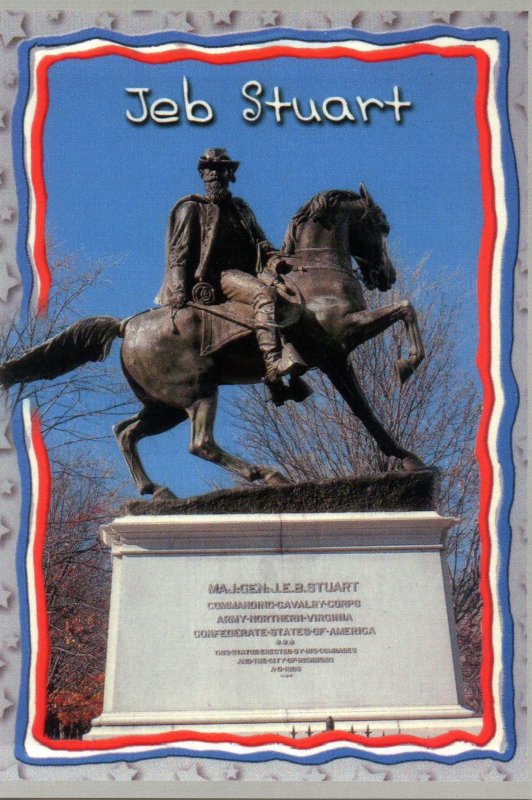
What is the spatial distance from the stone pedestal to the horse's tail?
1774 millimetres

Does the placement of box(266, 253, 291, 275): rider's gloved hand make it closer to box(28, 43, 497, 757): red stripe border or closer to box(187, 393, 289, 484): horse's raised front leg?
box(187, 393, 289, 484): horse's raised front leg

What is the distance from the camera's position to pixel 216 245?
11188mm

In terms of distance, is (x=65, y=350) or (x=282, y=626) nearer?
(x=282, y=626)

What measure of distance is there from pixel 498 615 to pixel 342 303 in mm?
2941

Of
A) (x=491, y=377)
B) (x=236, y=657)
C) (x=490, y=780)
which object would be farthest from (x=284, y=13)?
(x=490, y=780)

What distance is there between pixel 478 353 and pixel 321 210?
2.09 meters

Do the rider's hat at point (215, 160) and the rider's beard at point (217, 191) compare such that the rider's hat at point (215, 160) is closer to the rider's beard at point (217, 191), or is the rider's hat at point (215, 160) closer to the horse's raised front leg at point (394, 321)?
the rider's beard at point (217, 191)

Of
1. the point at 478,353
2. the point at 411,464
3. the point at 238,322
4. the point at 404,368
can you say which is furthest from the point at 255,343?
the point at 478,353

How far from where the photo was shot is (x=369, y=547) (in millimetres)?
10086

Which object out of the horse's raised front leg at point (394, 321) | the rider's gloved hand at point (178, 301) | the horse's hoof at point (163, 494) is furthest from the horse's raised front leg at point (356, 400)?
the horse's hoof at point (163, 494)

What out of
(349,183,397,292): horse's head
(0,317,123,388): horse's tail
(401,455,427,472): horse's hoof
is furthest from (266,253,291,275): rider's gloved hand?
(401,455,427,472): horse's hoof

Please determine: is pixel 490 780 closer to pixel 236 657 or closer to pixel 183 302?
pixel 236 657

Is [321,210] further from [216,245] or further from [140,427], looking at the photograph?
[140,427]

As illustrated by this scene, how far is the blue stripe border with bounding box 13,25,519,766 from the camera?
9664 millimetres
